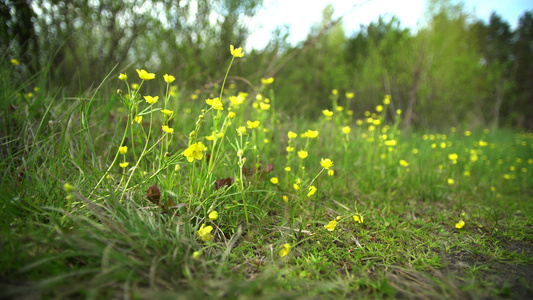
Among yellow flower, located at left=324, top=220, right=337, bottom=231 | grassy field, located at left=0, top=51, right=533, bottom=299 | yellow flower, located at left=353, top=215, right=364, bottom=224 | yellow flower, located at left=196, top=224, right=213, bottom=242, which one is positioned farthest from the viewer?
yellow flower, located at left=353, top=215, right=364, bottom=224

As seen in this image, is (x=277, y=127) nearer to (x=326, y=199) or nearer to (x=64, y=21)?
(x=326, y=199)

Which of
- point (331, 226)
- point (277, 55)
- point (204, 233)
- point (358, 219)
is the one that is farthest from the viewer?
point (277, 55)

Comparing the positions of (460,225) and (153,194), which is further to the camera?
(460,225)

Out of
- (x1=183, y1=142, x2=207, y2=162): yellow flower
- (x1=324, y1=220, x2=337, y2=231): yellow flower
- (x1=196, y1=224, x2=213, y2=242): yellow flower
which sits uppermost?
(x1=183, y1=142, x2=207, y2=162): yellow flower

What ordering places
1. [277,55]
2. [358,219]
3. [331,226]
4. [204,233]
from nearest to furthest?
1. [204,233]
2. [331,226]
3. [358,219]
4. [277,55]

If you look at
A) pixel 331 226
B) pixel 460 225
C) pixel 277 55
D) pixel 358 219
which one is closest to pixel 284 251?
pixel 331 226

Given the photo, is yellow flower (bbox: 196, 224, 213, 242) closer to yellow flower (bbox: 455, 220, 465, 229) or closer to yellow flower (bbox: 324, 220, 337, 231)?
yellow flower (bbox: 324, 220, 337, 231)

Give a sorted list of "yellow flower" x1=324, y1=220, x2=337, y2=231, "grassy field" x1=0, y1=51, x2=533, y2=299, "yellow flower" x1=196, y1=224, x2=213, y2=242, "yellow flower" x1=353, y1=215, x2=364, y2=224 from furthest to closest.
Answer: "yellow flower" x1=353, y1=215, x2=364, y2=224
"yellow flower" x1=324, y1=220, x2=337, y2=231
"yellow flower" x1=196, y1=224, x2=213, y2=242
"grassy field" x1=0, y1=51, x2=533, y2=299

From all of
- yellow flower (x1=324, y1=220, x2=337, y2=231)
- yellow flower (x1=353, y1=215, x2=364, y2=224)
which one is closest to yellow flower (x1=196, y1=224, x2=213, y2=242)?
yellow flower (x1=324, y1=220, x2=337, y2=231)

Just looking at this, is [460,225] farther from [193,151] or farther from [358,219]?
[193,151]

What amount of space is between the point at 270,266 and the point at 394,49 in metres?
7.61

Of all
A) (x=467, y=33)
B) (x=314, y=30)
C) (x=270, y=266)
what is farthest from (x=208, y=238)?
(x=467, y=33)

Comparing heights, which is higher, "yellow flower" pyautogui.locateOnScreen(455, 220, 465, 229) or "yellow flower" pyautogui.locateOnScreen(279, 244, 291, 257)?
"yellow flower" pyautogui.locateOnScreen(279, 244, 291, 257)

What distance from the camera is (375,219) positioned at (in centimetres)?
158
